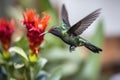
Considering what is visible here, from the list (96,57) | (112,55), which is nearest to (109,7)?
(112,55)

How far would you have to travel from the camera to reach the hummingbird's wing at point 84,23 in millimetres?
298

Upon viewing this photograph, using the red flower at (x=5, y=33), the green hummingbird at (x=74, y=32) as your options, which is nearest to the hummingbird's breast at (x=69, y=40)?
the green hummingbird at (x=74, y=32)

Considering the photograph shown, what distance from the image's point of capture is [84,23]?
300mm

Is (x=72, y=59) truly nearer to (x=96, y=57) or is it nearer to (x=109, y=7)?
(x=96, y=57)

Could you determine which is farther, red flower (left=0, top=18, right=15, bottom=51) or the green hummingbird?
red flower (left=0, top=18, right=15, bottom=51)

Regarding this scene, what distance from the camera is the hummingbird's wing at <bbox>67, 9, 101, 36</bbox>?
298mm

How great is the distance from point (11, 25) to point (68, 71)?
14.4 inches

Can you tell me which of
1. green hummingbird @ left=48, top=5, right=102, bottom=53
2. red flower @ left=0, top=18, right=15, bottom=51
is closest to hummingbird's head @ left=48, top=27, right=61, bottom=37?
green hummingbird @ left=48, top=5, right=102, bottom=53

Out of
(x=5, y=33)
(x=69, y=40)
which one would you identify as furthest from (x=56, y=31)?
(x=5, y=33)

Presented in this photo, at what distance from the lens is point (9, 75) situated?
1.49 feet

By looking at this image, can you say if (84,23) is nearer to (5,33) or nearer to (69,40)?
(69,40)

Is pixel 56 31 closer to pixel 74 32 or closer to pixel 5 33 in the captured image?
pixel 74 32

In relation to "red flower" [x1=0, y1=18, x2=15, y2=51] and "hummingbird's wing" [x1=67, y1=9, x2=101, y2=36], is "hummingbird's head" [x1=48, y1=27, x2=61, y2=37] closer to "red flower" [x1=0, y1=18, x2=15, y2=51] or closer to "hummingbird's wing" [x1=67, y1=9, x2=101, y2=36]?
"hummingbird's wing" [x1=67, y1=9, x2=101, y2=36]

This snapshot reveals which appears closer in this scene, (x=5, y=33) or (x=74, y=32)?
(x=74, y=32)
